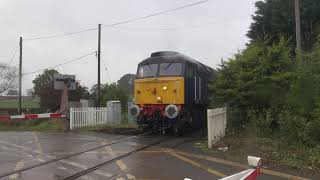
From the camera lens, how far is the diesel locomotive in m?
20.3

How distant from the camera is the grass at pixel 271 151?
1237 cm

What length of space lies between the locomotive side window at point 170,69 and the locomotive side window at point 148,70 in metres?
0.29

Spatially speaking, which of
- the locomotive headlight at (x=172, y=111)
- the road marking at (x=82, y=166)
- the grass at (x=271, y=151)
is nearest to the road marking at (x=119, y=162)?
the road marking at (x=82, y=166)

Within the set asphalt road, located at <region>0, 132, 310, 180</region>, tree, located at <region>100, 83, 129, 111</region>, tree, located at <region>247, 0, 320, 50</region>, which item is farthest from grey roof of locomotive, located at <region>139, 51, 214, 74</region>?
tree, located at <region>100, 83, 129, 111</region>

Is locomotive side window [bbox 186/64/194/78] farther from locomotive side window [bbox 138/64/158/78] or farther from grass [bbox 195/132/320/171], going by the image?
grass [bbox 195/132/320/171]

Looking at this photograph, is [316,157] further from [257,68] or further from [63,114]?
[63,114]

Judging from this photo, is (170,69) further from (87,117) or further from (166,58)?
(87,117)

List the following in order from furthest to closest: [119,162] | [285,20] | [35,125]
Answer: [285,20]
[35,125]
[119,162]

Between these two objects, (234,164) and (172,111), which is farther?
(172,111)

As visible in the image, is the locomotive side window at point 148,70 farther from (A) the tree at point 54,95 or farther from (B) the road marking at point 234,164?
(A) the tree at point 54,95

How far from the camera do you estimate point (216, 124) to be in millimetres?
16734

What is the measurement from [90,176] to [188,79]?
10.8 metres

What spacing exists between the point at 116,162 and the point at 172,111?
754 centimetres

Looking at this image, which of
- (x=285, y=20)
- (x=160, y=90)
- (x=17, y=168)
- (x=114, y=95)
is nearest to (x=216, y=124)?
(x=160, y=90)
